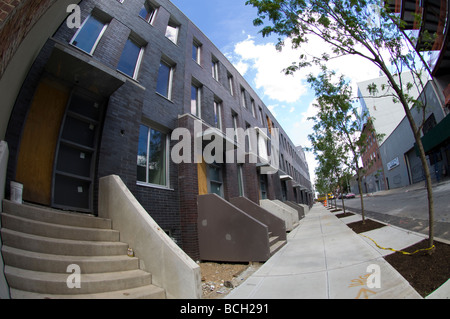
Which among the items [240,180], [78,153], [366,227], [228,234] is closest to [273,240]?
[228,234]

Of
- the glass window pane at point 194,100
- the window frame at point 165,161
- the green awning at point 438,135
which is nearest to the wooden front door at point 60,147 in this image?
the window frame at point 165,161

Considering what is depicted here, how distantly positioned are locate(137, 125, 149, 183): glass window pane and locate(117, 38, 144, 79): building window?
2022 mm

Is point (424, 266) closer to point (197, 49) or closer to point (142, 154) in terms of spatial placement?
point (142, 154)

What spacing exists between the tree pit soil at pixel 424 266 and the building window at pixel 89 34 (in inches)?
351

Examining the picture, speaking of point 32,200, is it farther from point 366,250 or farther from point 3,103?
point 366,250

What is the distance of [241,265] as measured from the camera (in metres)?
6.13

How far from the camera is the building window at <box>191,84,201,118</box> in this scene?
32.0ft

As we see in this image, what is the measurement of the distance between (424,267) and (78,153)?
754 centimetres

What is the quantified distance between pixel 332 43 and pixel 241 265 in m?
6.50

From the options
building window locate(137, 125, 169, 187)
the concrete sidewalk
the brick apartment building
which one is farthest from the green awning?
building window locate(137, 125, 169, 187)

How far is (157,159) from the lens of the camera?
7.08 m

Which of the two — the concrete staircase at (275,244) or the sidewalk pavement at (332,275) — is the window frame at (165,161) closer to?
the sidewalk pavement at (332,275)

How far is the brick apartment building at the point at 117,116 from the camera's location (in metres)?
4.50

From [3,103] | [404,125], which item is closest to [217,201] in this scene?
[3,103]
